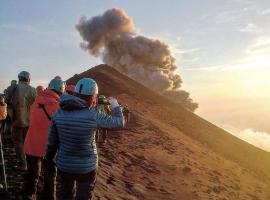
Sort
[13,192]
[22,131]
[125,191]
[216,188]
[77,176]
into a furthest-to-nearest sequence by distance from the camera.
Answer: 1. [216,188]
2. [125,191]
3. [22,131]
4. [13,192]
5. [77,176]

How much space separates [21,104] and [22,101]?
63 millimetres

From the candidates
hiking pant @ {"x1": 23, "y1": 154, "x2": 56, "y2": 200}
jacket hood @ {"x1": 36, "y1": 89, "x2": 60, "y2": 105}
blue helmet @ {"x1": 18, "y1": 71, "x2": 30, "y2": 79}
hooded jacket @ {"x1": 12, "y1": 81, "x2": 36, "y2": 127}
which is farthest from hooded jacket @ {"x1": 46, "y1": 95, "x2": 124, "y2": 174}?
hooded jacket @ {"x1": 12, "y1": 81, "x2": 36, "y2": 127}

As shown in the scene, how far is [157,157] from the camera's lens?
1727cm

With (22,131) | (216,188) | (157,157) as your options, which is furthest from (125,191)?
(157,157)

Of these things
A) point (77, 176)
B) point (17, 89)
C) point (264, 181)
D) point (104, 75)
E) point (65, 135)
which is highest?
point (104, 75)

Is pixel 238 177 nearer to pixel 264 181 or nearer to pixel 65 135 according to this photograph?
pixel 264 181

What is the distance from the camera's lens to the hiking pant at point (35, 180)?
6617 mm

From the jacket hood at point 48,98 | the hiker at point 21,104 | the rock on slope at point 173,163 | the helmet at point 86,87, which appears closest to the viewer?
the helmet at point 86,87

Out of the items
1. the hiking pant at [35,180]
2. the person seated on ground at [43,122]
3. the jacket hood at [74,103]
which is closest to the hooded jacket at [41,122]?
the person seated on ground at [43,122]

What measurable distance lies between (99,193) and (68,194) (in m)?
5.11

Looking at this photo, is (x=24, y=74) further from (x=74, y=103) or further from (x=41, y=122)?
(x=74, y=103)

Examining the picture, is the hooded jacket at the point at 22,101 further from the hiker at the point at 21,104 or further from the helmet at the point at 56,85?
the helmet at the point at 56,85

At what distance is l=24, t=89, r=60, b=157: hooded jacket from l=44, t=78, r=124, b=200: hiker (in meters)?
1.64

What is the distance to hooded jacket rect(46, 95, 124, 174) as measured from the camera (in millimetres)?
4762
